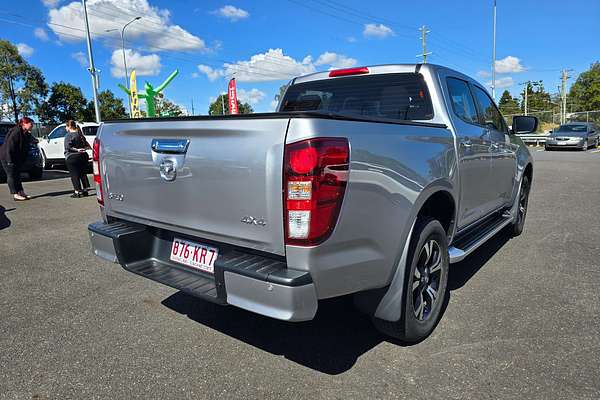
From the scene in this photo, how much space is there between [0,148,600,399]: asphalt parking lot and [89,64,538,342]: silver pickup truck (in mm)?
324

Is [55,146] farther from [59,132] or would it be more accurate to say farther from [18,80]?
[18,80]

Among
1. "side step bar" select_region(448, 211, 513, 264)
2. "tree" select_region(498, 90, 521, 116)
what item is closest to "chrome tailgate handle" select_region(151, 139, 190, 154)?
"side step bar" select_region(448, 211, 513, 264)

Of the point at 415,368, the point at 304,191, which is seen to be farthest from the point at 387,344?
the point at 304,191

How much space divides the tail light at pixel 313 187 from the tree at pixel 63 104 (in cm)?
5831

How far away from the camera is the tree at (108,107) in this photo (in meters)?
58.2

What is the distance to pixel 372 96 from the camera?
3730 mm

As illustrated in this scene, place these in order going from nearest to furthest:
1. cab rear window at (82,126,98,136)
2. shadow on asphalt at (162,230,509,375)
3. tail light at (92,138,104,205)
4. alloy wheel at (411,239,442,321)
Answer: shadow on asphalt at (162,230,509,375), alloy wheel at (411,239,442,321), tail light at (92,138,104,205), cab rear window at (82,126,98,136)

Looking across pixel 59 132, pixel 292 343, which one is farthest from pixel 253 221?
pixel 59 132

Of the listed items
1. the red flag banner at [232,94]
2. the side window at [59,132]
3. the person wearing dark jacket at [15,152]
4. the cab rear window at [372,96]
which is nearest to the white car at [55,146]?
the side window at [59,132]

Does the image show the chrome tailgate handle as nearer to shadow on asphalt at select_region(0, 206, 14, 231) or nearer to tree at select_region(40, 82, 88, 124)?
shadow on asphalt at select_region(0, 206, 14, 231)

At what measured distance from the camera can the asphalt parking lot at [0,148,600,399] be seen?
7.91 ft

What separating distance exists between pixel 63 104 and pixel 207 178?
61.1 metres

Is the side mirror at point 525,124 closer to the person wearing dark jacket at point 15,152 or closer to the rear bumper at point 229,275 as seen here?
the rear bumper at point 229,275

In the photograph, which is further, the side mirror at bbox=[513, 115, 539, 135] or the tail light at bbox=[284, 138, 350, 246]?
the side mirror at bbox=[513, 115, 539, 135]
